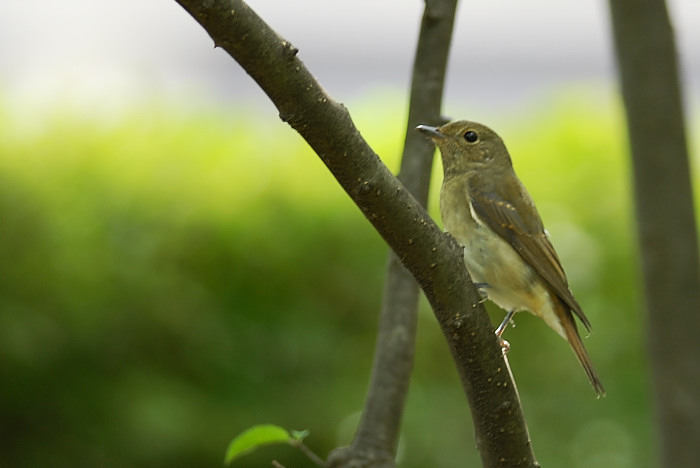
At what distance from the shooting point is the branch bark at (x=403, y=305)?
2.84 metres

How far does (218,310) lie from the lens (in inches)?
187

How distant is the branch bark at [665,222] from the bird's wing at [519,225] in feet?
1.81

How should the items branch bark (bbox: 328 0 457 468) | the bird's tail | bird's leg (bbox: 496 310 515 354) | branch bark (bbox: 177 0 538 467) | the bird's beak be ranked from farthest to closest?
the bird's tail
the bird's beak
bird's leg (bbox: 496 310 515 354)
branch bark (bbox: 328 0 457 468)
branch bark (bbox: 177 0 538 467)

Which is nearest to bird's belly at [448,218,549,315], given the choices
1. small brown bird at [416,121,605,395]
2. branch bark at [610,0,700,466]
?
small brown bird at [416,121,605,395]

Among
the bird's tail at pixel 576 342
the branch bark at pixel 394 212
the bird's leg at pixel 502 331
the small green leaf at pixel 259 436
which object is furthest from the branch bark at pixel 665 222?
the small green leaf at pixel 259 436

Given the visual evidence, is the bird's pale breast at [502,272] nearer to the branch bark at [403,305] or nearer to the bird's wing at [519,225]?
the bird's wing at [519,225]

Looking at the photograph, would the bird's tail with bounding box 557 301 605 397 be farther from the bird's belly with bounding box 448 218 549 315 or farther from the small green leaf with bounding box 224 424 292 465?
the small green leaf with bounding box 224 424 292 465

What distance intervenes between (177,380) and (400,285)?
1.95m

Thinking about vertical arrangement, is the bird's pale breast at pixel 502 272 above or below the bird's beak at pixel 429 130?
below

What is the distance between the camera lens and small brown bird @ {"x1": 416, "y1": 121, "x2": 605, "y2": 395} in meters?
3.60

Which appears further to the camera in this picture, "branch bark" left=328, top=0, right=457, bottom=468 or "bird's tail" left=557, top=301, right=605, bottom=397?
"bird's tail" left=557, top=301, right=605, bottom=397

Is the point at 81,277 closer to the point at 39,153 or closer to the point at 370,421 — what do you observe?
the point at 39,153

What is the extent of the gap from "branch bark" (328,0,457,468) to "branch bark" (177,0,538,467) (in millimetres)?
580

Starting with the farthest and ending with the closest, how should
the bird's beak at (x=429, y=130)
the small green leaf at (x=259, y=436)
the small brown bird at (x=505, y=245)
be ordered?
1. the small brown bird at (x=505, y=245)
2. the bird's beak at (x=429, y=130)
3. the small green leaf at (x=259, y=436)
